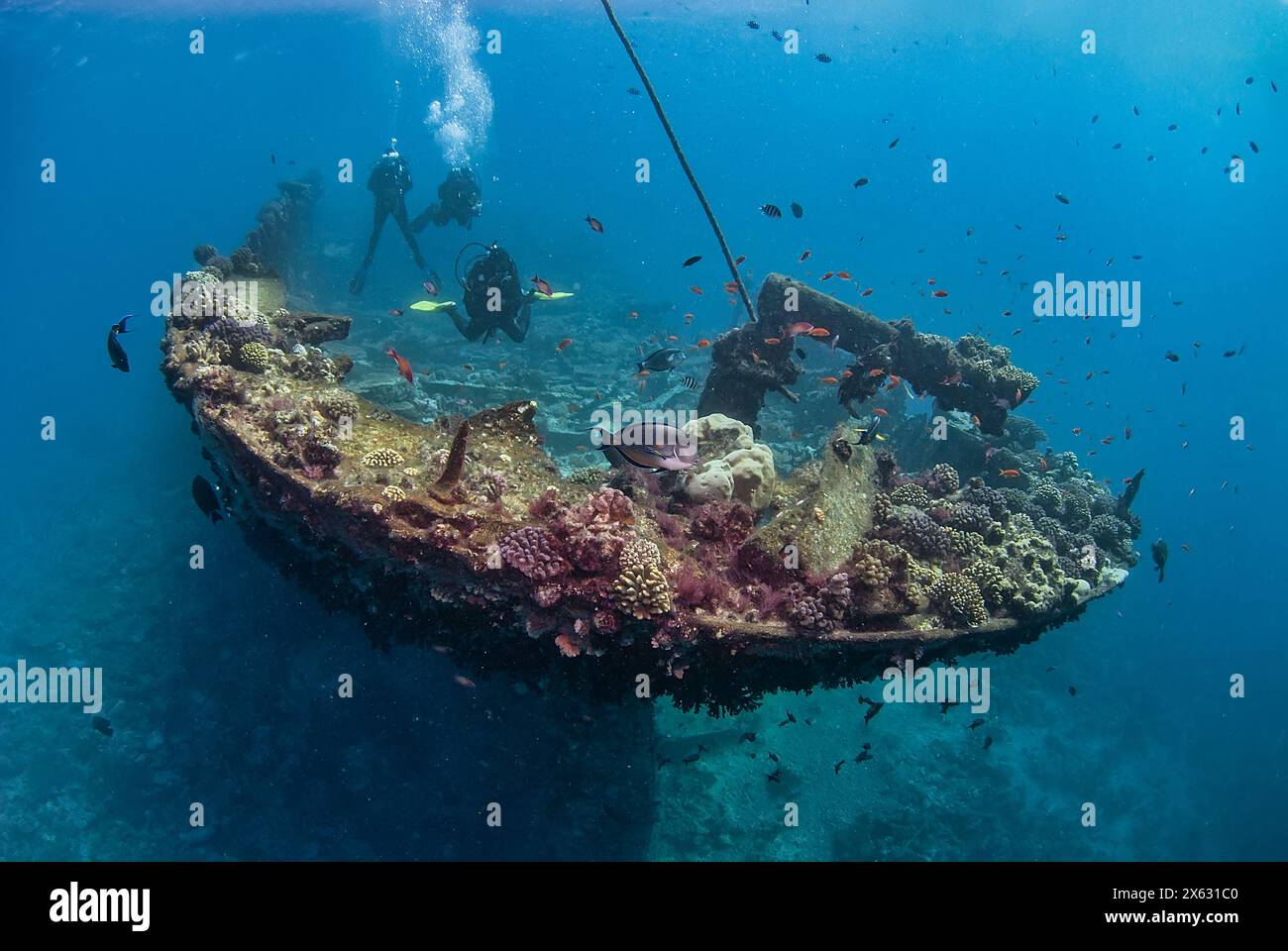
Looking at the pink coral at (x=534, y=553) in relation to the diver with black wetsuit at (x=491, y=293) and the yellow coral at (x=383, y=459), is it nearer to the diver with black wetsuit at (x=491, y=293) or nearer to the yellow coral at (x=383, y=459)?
the yellow coral at (x=383, y=459)

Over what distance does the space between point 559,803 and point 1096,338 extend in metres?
109

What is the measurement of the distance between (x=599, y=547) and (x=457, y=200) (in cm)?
1965

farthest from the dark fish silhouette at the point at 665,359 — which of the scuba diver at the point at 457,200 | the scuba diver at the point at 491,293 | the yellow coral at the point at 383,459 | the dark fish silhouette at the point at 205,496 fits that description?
the scuba diver at the point at 457,200

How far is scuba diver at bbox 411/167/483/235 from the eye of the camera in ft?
67.1

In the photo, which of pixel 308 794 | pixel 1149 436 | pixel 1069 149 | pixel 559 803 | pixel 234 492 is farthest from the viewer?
pixel 1069 149

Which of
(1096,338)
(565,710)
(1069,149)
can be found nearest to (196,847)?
(565,710)

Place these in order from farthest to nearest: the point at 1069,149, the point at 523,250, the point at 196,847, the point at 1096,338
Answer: the point at 1069,149 → the point at 1096,338 → the point at 523,250 → the point at 196,847

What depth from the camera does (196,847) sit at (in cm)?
1060

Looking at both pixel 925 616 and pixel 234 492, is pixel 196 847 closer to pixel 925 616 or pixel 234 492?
pixel 234 492

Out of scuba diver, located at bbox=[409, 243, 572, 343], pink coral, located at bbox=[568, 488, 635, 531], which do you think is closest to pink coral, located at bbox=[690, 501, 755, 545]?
pink coral, located at bbox=[568, 488, 635, 531]

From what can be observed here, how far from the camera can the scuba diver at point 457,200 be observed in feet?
67.1

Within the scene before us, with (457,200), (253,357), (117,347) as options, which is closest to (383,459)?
(253,357)

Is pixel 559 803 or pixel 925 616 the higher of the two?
pixel 925 616

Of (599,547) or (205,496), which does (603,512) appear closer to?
(599,547)
